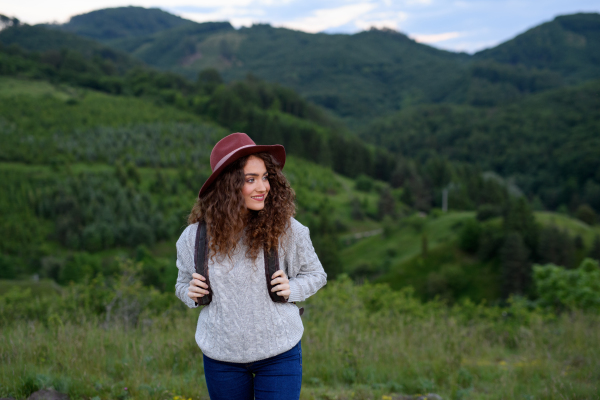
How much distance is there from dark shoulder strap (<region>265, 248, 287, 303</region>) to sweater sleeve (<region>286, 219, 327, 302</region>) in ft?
0.25

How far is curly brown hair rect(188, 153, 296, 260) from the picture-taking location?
1.98 metres

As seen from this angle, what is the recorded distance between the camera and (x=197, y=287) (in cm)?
196

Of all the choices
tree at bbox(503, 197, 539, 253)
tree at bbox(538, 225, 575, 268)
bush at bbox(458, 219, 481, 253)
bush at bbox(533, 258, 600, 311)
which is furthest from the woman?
bush at bbox(458, 219, 481, 253)

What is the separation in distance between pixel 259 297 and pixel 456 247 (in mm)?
50235

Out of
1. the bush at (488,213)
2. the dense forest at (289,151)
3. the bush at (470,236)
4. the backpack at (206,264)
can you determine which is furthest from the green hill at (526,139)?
the backpack at (206,264)

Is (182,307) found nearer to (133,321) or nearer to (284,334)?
(133,321)

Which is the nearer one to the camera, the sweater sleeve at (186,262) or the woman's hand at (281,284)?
the woman's hand at (281,284)

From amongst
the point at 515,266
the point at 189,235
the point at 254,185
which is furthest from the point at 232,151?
the point at 515,266

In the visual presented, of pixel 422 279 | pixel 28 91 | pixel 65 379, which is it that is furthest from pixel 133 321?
pixel 28 91

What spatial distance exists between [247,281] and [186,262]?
0.35m

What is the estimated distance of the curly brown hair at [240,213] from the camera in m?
1.98

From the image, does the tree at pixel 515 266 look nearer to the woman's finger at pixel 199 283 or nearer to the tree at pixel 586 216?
the tree at pixel 586 216

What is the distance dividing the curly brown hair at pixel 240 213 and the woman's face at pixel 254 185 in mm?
20

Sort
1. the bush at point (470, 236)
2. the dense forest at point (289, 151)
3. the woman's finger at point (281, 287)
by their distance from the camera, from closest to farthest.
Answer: the woman's finger at point (281, 287)
the bush at point (470, 236)
the dense forest at point (289, 151)
